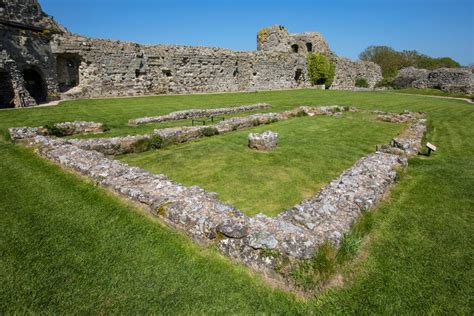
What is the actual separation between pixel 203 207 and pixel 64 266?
190 centimetres

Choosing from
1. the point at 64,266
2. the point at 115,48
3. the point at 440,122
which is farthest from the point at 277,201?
the point at 115,48

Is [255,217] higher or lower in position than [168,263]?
higher

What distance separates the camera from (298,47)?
1481 inches

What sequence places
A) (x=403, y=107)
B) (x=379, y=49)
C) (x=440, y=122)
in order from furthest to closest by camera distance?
(x=379, y=49) → (x=403, y=107) → (x=440, y=122)

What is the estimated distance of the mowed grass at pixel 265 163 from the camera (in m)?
6.05

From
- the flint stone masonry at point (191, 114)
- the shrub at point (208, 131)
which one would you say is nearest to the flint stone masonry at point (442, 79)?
the flint stone masonry at point (191, 114)

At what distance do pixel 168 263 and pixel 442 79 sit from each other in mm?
40074

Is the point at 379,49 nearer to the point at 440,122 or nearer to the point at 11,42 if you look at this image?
the point at 440,122

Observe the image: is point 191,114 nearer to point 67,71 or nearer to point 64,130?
point 64,130

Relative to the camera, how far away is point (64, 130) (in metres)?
10.1

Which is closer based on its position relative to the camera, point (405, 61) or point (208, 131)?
point (208, 131)

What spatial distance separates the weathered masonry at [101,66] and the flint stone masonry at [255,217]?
14309 millimetres

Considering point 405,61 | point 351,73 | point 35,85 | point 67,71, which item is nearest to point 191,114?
point 35,85

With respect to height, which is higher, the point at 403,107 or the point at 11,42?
the point at 11,42
